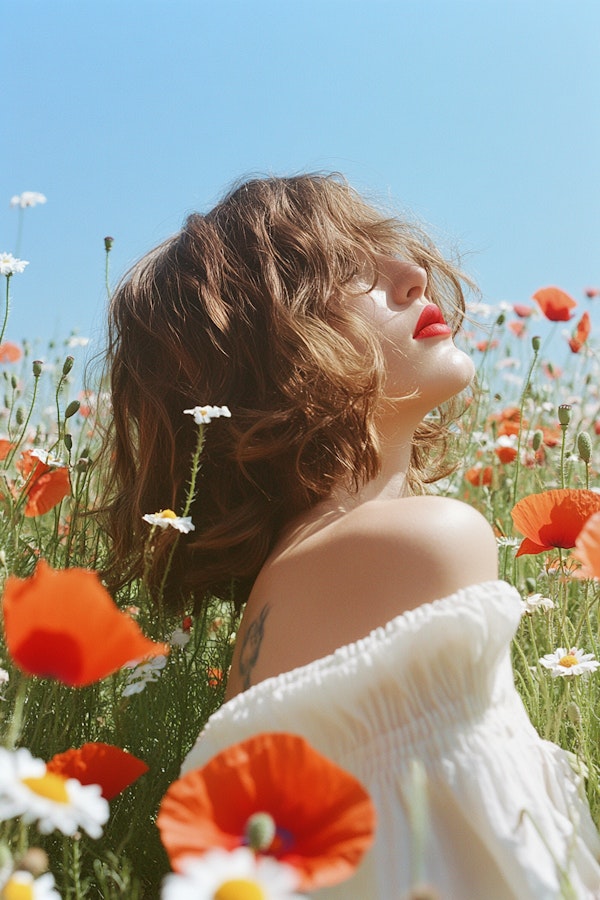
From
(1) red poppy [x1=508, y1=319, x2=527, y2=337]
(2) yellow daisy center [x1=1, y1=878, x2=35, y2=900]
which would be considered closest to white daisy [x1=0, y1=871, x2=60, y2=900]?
(2) yellow daisy center [x1=1, y1=878, x2=35, y2=900]

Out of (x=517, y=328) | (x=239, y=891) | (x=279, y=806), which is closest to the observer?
(x=239, y=891)

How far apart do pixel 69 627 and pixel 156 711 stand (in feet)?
3.31

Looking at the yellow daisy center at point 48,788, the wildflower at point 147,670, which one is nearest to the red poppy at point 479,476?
the wildflower at point 147,670

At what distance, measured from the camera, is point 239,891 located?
614 millimetres

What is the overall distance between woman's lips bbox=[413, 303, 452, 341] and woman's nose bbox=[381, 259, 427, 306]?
0.04 m

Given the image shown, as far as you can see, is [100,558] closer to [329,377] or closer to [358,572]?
[329,377]

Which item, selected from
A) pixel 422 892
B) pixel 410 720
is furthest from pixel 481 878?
pixel 422 892

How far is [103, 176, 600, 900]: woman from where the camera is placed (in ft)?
3.40

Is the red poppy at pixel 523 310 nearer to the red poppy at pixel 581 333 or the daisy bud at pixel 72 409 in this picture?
the red poppy at pixel 581 333

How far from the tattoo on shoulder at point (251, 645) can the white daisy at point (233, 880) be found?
0.63m

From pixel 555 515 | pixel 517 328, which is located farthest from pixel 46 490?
pixel 517 328

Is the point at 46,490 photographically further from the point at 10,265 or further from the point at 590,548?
the point at 590,548

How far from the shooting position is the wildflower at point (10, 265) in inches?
70.3

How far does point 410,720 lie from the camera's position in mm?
1062
